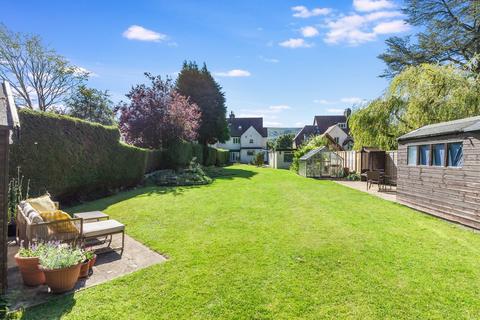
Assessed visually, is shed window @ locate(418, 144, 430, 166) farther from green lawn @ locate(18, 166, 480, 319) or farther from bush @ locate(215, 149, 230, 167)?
bush @ locate(215, 149, 230, 167)

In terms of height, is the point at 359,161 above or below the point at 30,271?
above

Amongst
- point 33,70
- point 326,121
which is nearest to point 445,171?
point 33,70

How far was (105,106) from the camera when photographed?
106 feet

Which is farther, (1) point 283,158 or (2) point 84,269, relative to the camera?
(1) point 283,158

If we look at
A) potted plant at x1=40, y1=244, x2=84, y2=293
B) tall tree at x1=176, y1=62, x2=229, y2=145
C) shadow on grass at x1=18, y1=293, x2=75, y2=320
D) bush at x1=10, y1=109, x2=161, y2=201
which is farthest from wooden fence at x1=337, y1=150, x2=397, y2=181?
shadow on grass at x1=18, y1=293, x2=75, y2=320

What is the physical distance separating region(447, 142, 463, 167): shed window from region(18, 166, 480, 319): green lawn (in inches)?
70.8

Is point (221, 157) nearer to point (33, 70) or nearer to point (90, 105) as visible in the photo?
point (90, 105)

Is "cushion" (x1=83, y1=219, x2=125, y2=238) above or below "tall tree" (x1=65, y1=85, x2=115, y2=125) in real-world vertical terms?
below

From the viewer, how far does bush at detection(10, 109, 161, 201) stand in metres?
7.27

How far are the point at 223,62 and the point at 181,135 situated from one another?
234 inches

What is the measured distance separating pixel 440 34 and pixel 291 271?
21.5 m

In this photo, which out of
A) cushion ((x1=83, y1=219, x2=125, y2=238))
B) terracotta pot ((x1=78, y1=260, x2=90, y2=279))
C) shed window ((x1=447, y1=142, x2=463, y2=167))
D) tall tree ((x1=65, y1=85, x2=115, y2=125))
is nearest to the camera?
terracotta pot ((x1=78, y1=260, x2=90, y2=279))

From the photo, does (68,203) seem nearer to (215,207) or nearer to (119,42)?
(215,207)

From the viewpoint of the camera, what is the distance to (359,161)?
18.0 metres
